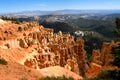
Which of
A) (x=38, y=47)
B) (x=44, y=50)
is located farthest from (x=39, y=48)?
(x=44, y=50)

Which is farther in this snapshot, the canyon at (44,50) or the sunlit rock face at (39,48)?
the sunlit rock face at (39,48)

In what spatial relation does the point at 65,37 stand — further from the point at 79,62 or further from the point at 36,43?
the point at 36,43

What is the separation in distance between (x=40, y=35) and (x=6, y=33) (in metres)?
7.15

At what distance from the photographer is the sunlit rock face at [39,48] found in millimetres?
34719

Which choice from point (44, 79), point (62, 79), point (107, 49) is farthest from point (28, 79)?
point (107, 49)

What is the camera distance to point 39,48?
134 ft

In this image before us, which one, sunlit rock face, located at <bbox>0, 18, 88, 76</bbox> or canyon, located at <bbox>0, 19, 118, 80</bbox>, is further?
sunlit rock face, located at <bbox>0, 18, 88, 76</bbox>

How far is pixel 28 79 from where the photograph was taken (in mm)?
14930

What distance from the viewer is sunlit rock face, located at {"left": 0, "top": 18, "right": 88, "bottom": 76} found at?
3472 centimetres

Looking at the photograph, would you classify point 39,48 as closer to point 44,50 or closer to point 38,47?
point 38,47

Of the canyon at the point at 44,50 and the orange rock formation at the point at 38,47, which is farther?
the orange rock formation at the point at 38,47

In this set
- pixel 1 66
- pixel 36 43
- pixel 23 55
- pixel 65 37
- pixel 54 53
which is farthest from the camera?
pixel 65 37

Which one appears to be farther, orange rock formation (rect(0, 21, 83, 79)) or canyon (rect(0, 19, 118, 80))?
orange rock formation (rect(0, 21, 83, 79))

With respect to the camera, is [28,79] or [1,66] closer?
[28,79]
